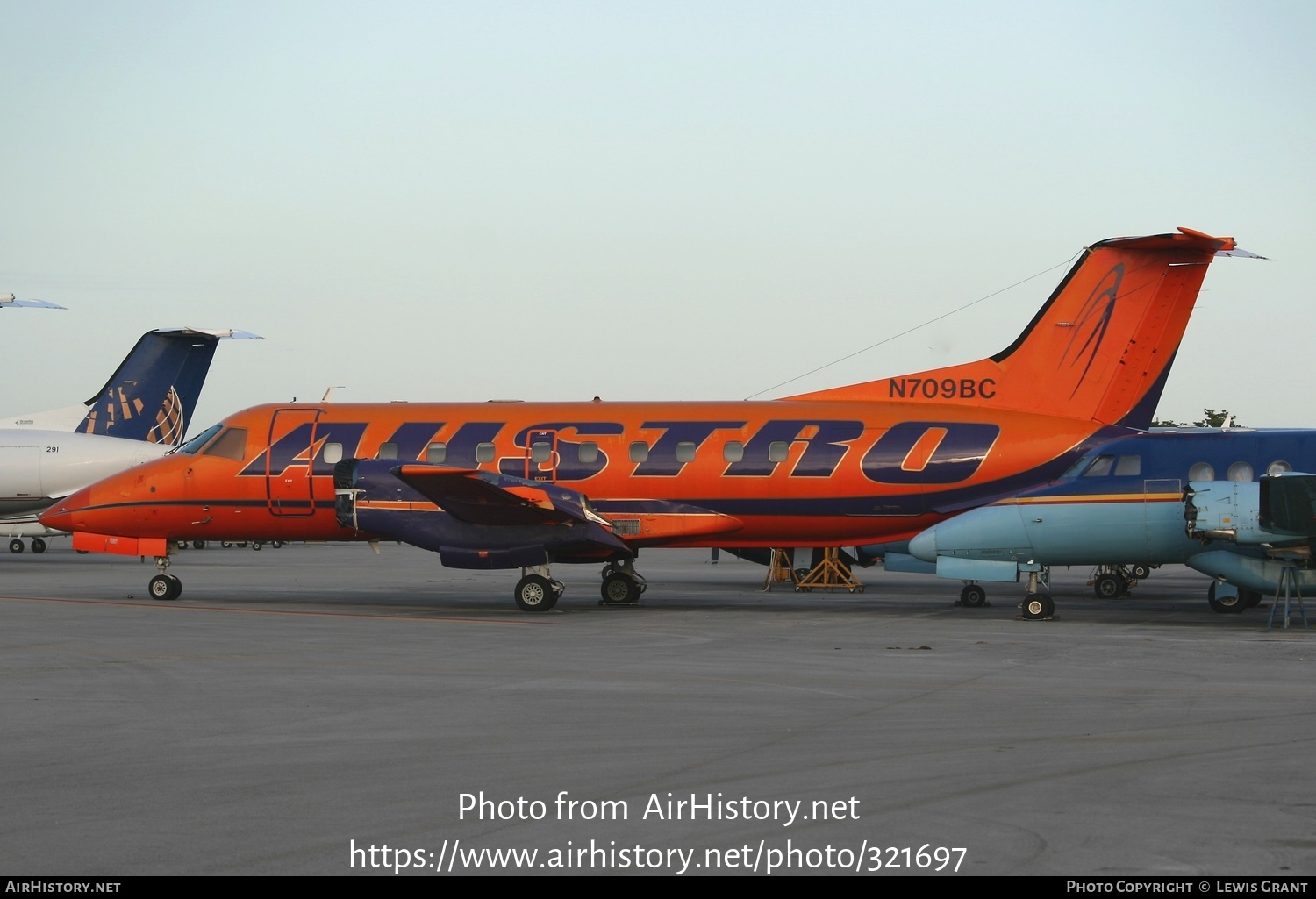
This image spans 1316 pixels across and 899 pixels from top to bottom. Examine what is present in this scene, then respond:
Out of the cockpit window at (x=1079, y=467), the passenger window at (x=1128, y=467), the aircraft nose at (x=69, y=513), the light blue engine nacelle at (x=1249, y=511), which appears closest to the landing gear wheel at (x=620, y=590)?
the cockpit window at (x=1079, y=467)

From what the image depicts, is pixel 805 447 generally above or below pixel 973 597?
above

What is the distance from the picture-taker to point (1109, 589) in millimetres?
25625

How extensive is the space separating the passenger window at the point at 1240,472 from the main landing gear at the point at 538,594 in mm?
10431

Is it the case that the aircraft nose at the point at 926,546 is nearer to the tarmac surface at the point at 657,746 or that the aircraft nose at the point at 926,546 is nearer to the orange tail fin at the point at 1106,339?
the tarmac surface at the point at 657,746

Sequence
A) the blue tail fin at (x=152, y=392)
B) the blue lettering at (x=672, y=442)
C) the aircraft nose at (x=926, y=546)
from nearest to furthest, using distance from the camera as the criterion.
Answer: the aircraft nose at (x=926, y=546)
the blue lettering at (x=672, y=442)
the blue tail fin at (x=152, y=392)

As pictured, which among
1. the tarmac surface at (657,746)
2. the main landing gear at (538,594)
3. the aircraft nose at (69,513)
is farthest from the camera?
the aircraft nose at (69,513)

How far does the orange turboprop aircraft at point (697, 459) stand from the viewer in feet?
68.2

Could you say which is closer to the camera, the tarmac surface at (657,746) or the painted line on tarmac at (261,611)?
the tarmac surface at (657,746)

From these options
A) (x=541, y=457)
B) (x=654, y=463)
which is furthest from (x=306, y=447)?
(x=654, y=463)

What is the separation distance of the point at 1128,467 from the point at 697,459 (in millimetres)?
6746

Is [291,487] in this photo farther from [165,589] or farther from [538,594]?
[538,594]

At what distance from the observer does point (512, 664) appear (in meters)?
13.9

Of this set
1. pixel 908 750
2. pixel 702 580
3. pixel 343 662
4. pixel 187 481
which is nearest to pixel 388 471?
pixel 187 481

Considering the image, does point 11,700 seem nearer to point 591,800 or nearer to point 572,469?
point 591,800
